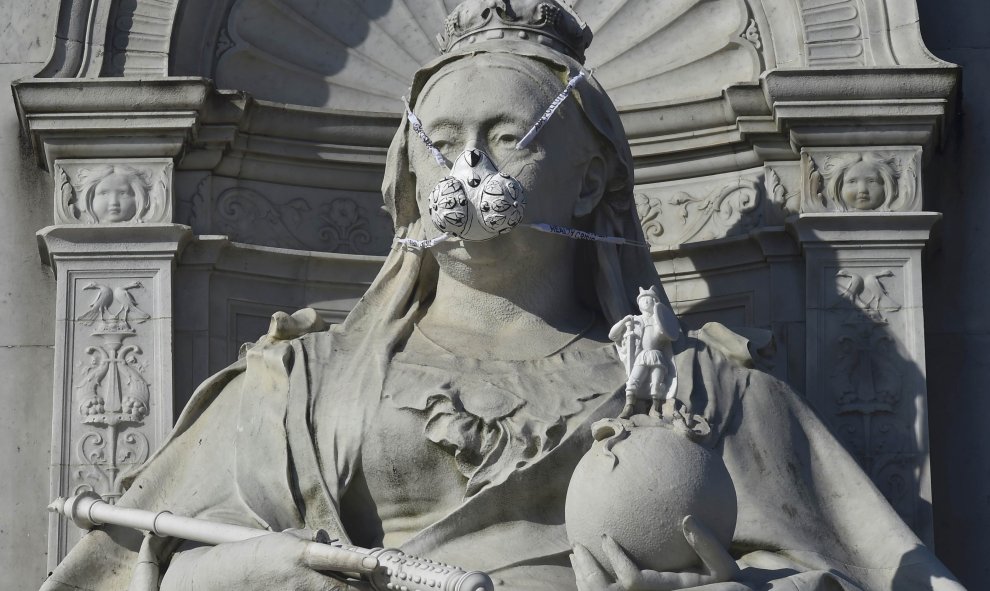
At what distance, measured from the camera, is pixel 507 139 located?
10.9 meters

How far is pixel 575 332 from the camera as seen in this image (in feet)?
36.4

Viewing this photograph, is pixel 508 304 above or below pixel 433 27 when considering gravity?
below

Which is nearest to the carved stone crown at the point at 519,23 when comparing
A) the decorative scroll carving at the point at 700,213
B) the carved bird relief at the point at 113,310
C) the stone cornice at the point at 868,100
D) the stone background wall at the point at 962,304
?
the stone cornice at the point at 868,100

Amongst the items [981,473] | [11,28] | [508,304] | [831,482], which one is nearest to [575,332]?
[508,304]

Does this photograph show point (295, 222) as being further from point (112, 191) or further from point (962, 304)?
point (962, 304)

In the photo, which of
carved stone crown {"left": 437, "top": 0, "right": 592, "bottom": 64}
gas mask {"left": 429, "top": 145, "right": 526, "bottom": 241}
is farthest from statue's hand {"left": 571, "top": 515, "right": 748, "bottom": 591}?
carved stone crown {"left": 437, "top": 0, "right": 592, "bottom": 64}

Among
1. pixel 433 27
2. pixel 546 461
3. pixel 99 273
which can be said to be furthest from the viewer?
pixel 433 27

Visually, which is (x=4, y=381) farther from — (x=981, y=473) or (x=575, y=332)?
(x=981, y=473)

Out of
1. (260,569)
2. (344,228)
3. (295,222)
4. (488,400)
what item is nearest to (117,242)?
(295,222)

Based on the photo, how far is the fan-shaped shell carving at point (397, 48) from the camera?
42.0ft

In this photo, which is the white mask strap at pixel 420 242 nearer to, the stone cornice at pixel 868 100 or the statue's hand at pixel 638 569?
the statue's hand at pixel 638 569

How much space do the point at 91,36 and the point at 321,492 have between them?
266 centimetres

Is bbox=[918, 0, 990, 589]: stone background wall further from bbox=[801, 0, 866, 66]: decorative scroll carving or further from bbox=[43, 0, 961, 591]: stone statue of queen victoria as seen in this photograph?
bbox=[43, 0, 961, 591]: stone statue of queen victoria

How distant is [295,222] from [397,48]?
904 mm
